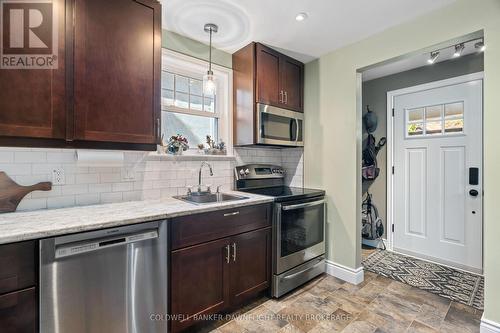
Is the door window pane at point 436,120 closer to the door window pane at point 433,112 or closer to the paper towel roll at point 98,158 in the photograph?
the door window pane at point 433,112

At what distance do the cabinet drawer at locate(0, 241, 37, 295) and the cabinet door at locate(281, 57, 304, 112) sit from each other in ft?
8.20

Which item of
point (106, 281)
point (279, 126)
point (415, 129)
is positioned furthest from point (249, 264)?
point (415, 129)

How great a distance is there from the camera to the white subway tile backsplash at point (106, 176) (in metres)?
1.69

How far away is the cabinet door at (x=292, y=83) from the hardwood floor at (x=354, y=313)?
6.75 feet

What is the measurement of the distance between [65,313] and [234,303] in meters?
1.17

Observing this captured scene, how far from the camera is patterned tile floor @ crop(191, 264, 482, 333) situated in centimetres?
188

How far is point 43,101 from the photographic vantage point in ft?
4.82

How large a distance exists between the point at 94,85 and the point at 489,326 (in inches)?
127

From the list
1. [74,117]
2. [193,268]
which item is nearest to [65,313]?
[193,268]

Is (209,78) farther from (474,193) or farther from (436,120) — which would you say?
(474,193)

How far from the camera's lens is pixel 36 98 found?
1.45m

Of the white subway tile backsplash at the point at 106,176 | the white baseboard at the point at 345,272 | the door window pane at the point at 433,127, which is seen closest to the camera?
the white subway tile backsplash at the point at 106,176

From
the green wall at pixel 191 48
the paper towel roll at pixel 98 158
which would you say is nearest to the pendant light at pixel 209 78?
the green wall at pixel 191 48

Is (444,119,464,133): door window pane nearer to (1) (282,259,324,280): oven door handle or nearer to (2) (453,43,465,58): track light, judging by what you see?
Result: (2) (453,43,465,58): track light
